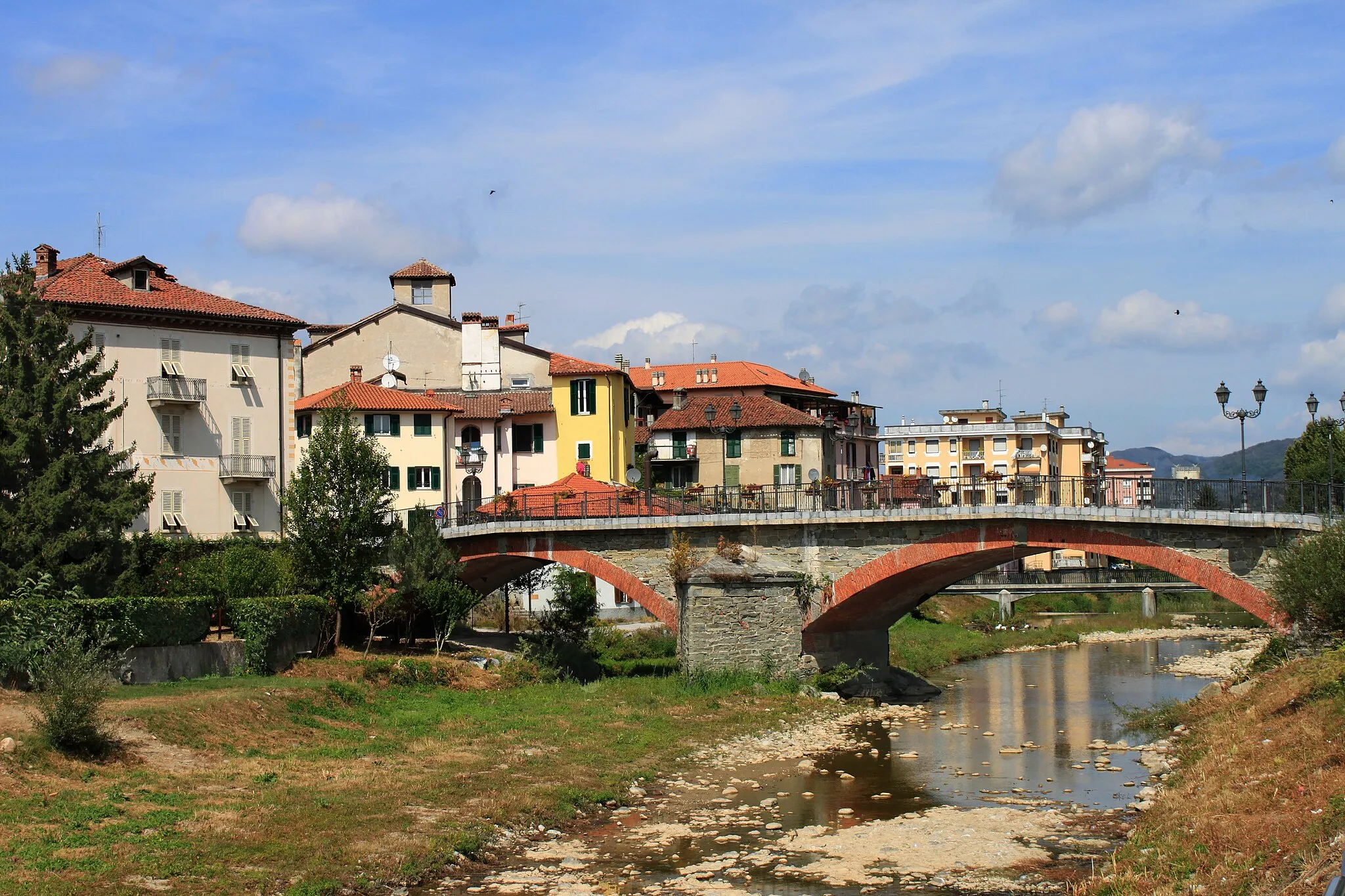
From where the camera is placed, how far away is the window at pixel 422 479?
68375 millimetres

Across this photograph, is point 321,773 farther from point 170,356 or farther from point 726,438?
point 726,438

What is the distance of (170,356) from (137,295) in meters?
2.79

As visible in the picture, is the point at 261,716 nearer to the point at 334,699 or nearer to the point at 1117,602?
the point at 334,699

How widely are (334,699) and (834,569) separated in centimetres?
1670

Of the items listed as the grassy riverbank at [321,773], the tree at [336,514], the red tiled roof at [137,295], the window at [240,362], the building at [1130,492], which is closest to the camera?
the grassy riverbank at [321,773]

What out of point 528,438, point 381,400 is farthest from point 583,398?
point 381,400

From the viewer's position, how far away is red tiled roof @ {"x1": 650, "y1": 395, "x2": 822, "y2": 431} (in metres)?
82.3

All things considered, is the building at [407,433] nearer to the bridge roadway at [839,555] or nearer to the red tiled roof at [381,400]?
the red tiled roof at [381,400]

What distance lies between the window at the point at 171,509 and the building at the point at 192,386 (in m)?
0.04

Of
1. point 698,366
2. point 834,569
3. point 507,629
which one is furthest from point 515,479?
point 834,569

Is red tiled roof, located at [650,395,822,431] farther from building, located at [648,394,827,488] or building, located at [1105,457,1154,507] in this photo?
building, located at [1105,457,1154,507]

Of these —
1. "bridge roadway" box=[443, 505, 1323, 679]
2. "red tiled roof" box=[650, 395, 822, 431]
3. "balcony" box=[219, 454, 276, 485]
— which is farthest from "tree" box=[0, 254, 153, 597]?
"red tiled roof" box=[650, 395, 822, 431]

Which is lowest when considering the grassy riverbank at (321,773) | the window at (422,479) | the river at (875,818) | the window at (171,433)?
the river at (875,818)

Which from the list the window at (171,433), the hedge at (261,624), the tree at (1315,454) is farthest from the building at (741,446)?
the hedge at (261,624)
